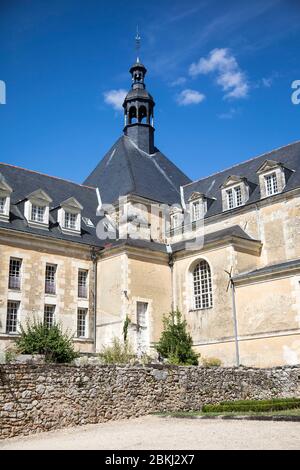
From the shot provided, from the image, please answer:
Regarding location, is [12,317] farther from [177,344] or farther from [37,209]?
[177,344]

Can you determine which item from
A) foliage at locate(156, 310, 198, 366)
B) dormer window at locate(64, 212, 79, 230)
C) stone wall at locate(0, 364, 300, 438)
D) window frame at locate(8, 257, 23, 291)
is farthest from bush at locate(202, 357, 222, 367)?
dormer window at locate(64, 212, 79, 230)

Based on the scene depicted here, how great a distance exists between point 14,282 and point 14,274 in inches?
15.9

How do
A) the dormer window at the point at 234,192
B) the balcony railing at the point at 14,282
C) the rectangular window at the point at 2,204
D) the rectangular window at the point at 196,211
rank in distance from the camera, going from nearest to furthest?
the balcony railing at the point at 14,282 → the rectangular window at the point at 2,204 → the dormer window at the point at 234,192 → the rectangular window at the point at 196,211

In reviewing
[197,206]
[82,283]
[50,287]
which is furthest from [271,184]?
[50,287]

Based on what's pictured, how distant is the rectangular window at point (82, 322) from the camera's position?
25766 mm

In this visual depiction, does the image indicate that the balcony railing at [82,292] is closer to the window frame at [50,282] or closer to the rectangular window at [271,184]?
the window frame at [50,282]

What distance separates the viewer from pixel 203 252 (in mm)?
25812

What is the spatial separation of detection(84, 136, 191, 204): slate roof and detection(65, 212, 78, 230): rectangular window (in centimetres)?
339

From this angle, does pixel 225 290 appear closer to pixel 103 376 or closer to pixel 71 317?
pixel 71 317

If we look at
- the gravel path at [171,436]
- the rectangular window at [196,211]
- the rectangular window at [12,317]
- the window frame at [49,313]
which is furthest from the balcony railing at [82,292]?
the gravel path at [171,436]

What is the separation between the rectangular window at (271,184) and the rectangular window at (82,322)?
1114cm

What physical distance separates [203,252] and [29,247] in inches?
334

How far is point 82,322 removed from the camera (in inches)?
1024

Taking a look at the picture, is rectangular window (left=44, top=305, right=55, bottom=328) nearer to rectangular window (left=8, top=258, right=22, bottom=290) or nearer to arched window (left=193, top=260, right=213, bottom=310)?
rectangular window (left=8, top=258, right=22, bottom=290)
